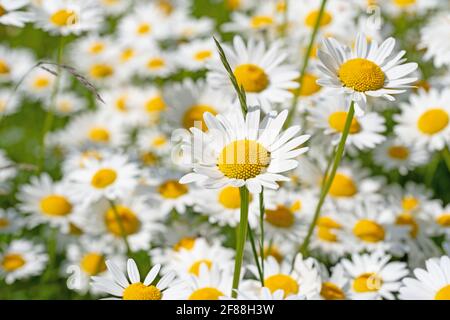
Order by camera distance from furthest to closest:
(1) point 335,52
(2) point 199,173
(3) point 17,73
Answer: (3) point 17,73 → (1) point 335,52 → (2) point 199,173

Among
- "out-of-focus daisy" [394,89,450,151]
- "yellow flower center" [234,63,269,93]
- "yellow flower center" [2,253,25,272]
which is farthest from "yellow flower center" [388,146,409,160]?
"yellow flower center" [2,253,25,272]

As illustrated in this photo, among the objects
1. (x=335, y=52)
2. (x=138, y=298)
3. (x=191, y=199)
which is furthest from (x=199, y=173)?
(x=191, y=199)

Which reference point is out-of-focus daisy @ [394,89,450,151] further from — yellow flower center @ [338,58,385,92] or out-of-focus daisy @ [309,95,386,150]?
yellow flower center @ [338,58,385,92]

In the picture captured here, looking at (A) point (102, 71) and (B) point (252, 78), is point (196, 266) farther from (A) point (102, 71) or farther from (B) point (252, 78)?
(A) point (102, 71)

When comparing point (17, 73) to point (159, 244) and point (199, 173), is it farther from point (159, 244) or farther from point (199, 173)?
point (199, 173)

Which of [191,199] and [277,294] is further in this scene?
[191,199]

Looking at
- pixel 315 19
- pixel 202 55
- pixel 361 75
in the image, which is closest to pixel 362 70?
pixel 361 75

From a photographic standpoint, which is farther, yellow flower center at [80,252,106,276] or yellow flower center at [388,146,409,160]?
yellow flower center at [388,146,409,160]
